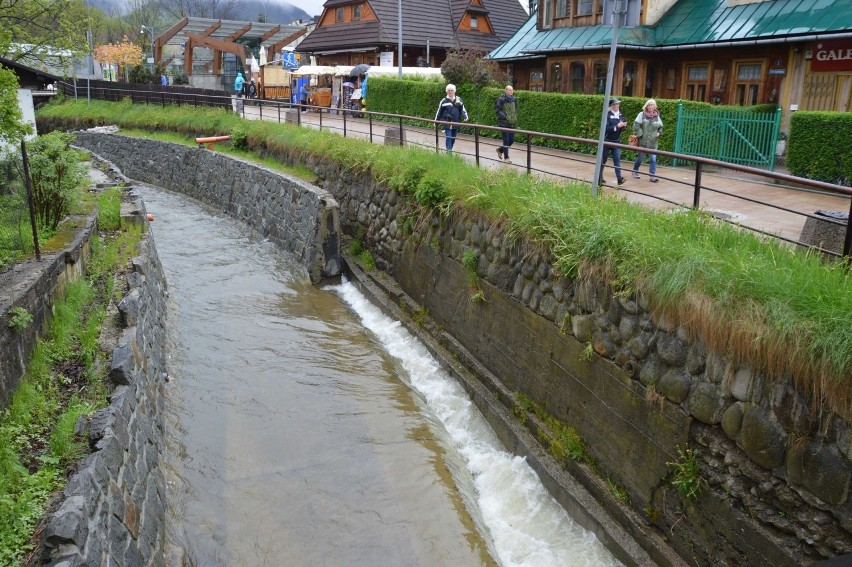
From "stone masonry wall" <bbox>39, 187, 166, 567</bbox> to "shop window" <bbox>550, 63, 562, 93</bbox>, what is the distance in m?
18.7

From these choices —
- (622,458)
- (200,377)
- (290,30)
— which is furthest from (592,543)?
(290,30)

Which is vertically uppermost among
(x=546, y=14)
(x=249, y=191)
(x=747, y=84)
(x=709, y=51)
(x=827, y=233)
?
(x=546, y=14)

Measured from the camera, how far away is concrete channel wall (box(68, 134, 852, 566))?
16.0 feet

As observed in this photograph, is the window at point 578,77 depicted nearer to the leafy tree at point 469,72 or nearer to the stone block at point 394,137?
the leafy tree at point 469,72

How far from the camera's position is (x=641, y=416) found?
6336mm

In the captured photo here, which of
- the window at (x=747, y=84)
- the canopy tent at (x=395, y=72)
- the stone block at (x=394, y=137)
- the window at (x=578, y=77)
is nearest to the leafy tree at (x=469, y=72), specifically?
the window at (x=578, y=77)

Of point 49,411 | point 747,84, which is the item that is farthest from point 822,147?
point 49,411

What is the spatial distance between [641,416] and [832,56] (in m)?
14.9

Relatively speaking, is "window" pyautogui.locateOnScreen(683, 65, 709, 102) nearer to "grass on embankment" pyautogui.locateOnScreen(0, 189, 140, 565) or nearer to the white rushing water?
the white rushing water

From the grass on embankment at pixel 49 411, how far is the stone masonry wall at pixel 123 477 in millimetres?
142

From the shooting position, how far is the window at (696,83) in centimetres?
2070

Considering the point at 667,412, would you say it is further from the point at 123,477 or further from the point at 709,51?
the point at 709,51

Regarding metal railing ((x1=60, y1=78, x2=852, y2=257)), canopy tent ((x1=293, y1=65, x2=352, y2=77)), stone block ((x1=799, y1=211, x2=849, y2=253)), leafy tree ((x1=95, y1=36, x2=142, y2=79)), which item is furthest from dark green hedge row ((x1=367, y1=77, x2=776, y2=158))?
leafy tree ((x1=95, y1=36, x2=142, y2=79))

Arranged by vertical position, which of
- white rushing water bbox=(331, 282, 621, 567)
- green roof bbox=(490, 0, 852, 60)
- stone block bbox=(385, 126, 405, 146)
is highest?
green roof bbox=(490, 0, 852, 60)
